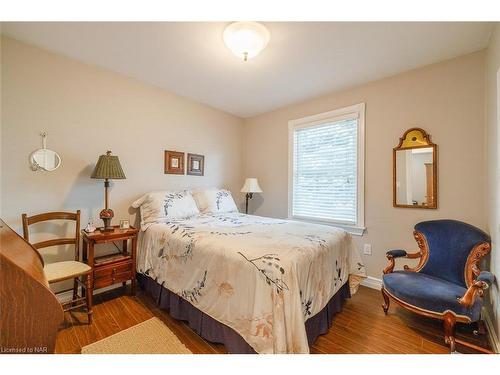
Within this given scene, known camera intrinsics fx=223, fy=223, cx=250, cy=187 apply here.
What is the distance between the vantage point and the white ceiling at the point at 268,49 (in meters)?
1.77

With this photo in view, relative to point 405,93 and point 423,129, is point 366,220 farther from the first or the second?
point 405,93

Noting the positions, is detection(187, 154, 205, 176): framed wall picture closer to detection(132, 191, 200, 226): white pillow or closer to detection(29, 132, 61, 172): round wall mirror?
detection(132, 191, 200, 226): white pillow

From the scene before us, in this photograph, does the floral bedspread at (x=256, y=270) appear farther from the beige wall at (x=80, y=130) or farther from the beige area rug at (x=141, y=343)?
the beige wall at (x=80, y=130)

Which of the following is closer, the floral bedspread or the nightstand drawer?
the floral bedspread

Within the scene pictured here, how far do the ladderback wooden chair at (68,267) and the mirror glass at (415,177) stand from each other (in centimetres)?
316

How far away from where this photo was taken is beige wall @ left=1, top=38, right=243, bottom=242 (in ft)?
6.40

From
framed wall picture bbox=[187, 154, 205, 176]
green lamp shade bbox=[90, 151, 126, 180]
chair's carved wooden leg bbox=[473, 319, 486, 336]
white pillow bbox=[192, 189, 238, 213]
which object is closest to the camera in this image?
chair's carved wooden leg bbox=[473, 319, 486, 336]

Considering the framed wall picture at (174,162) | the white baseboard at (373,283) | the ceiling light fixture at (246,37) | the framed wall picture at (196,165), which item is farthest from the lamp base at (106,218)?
the white baseboard at (373,283)

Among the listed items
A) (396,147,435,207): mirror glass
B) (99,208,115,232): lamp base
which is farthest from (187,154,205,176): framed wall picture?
(396,147,435,207): mirror glass

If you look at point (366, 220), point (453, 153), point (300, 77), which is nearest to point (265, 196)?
point (366, 220)

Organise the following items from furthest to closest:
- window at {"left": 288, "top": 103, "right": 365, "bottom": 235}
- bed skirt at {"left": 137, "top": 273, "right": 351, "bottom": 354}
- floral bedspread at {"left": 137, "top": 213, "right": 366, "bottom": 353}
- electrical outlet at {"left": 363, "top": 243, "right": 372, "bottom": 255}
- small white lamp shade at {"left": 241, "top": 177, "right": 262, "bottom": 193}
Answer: small white lamp shade at {"left": 241, "top": 177, "right": 262, "bottom": 193}
window at {"left": 288, "top": 103, "right": 365, "bottom": 235}
electrical outlet at {"left": 363, "top": 243, "right": 372, "bottom": 255}
bed skirt at {"left": 137, "top": 273, "right": 351, "bottom": 354}
floral bedspread at {"left": 137, "top": 213, "right": 366, "bottom": 353}

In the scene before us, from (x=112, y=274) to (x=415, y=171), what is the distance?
326 centimetres

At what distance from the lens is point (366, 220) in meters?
2.72

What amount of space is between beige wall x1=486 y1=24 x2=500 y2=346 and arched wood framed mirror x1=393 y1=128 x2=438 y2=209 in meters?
0.40
